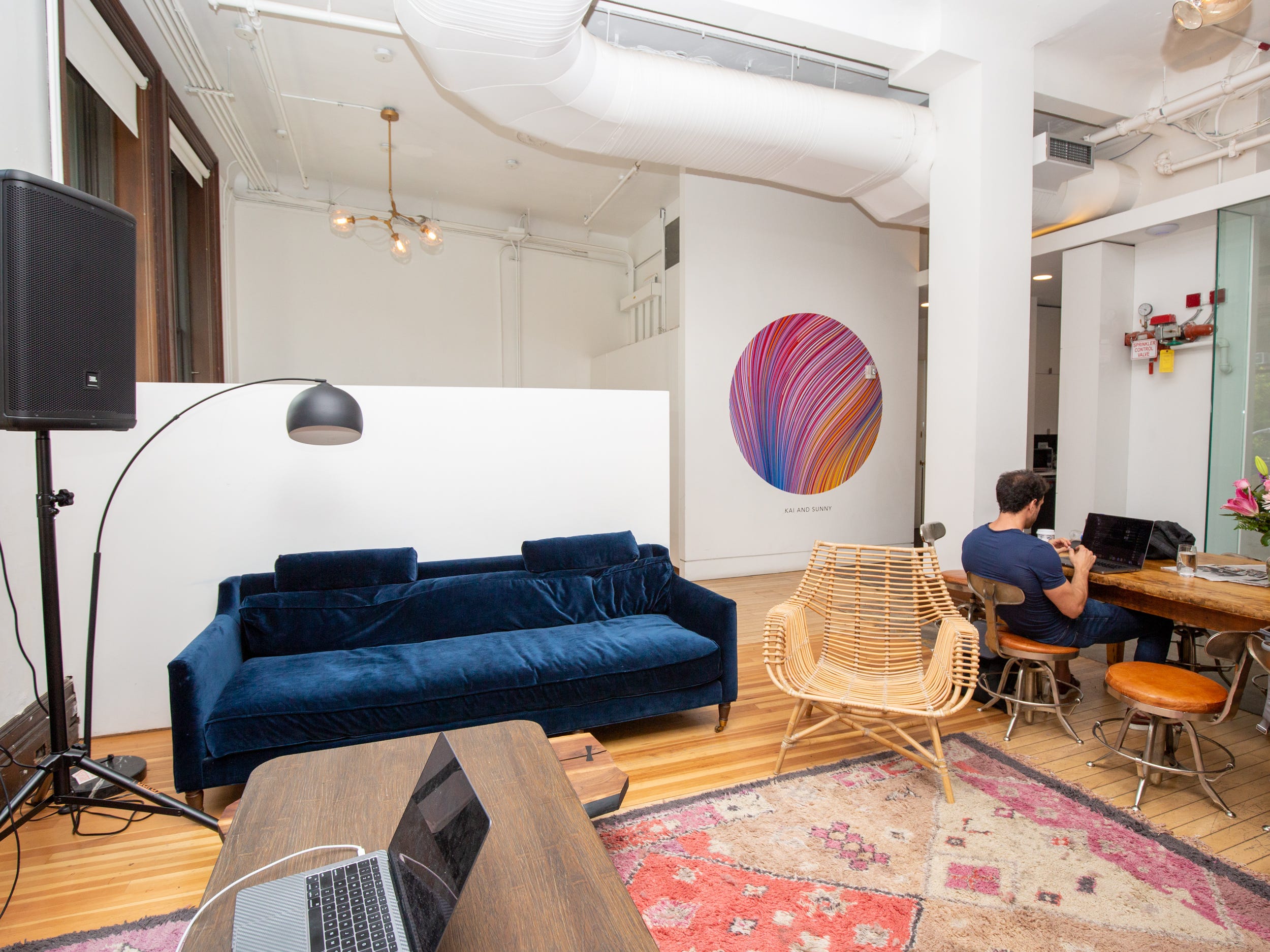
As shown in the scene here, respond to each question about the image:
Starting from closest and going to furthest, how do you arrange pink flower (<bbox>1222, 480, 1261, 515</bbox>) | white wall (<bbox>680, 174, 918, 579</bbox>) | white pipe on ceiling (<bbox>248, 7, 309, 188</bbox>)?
1. pink flower (<bbox>1222, 480, 1261, 515</bbox>)
2. white pipe on ceiling (<bbox>248, 7, 309, 188</bbox>)
3. white wall (<bbox>680, 174, 918, 579</bbox>)

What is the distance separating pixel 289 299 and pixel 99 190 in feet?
10.5

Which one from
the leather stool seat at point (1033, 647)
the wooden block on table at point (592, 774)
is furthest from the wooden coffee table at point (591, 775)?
the leather stool seat at point (1033, 647)

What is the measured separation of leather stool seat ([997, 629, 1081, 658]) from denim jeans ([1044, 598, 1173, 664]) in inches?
1.2

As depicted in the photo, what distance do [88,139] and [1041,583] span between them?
5.43m

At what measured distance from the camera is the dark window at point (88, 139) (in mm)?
3355

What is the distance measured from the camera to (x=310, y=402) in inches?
102

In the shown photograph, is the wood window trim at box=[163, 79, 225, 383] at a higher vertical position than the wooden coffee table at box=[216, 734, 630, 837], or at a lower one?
higher

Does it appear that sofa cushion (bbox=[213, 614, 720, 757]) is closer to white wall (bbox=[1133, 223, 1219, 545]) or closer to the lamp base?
the lamp base

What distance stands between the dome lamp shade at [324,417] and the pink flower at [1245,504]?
11.9 feet

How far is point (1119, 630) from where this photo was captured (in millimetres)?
3098

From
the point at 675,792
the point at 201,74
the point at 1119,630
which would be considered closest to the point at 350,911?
the point at 675,792

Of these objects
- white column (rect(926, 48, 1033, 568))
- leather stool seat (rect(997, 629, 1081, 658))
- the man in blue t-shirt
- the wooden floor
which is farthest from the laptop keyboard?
white column (rect(926, 48, 1033, 568))

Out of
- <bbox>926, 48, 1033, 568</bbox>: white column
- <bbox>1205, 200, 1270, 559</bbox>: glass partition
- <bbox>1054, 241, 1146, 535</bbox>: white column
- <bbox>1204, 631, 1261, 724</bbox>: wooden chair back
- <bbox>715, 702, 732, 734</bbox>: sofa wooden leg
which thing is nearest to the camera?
<bbox>1204, 631, 1261, 724</bbox>: wooden chair back

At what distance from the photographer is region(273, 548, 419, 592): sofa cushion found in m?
3.10
